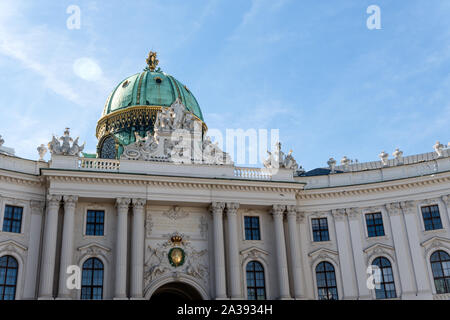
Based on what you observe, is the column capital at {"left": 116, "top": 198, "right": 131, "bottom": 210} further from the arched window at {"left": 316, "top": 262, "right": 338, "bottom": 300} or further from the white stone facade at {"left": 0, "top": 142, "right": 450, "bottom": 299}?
the arched window at {"left": 316, "top": 262, "right": 338, "bottom": 300}

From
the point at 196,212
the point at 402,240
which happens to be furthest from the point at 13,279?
the point at 402,240

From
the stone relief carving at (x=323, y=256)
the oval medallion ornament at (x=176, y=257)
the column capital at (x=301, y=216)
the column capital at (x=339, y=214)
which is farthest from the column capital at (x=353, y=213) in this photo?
the oval medallion ornament at (x=176, y=257)

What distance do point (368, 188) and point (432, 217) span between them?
188 inches

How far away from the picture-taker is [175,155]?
1485 inches

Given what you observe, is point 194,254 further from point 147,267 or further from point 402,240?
point 402,240

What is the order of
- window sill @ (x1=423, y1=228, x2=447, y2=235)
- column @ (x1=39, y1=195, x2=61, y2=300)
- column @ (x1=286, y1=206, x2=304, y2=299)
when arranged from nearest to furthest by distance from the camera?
1. column @ (x1=39, y1=195, x2=61, y2=300)
2. column @ (x1=286, y1=206, x2=304, y2=299)
3. window sill @ (x1=423, y1=228, x2=447, y2=235)

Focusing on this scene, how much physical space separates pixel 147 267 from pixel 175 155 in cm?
816

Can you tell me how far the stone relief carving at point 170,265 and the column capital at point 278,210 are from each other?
561 cm

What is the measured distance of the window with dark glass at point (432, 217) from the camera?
36.8m

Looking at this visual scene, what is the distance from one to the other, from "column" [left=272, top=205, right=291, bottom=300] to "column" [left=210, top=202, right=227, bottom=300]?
391cm

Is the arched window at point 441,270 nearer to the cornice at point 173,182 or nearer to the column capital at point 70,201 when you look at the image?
the cornice at point 173,182

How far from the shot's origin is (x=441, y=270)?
3556cm

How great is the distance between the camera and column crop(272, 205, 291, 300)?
3544 cm

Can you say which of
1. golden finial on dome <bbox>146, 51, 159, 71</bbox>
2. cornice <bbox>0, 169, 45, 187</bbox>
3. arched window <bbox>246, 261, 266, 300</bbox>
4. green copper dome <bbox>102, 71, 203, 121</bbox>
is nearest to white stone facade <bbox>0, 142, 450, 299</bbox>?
cornice <bbox>0, 169, 45, 187</bbox>
